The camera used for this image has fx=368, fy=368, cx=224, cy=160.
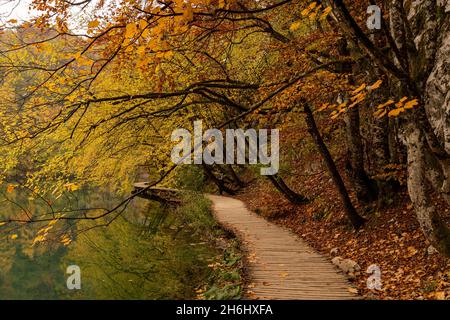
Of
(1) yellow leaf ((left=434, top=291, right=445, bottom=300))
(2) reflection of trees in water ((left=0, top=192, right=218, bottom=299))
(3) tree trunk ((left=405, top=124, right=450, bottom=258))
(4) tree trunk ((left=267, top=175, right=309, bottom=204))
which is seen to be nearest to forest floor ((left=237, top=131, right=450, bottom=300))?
(1) yellow leaf ((left=434, top=291, right=445, bottom=300))

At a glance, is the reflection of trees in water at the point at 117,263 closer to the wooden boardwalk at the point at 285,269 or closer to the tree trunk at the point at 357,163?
the wooden boardwalk at the point at 285,269

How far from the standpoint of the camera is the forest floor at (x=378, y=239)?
5441mm

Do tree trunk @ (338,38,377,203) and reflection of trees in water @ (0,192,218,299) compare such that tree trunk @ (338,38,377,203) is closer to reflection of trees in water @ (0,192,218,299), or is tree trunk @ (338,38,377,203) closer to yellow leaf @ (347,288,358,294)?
yellow leaf @ (347,288,358,294)

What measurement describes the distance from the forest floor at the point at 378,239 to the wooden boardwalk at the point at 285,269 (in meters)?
0.39

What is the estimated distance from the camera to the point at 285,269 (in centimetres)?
713

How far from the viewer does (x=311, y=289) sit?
6.04 m

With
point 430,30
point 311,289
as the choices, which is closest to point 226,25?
point 430,30

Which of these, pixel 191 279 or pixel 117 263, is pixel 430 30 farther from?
pixel 117 263

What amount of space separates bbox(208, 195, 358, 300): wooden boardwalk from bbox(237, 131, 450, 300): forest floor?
1.29ft

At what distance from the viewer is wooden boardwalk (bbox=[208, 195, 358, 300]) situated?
5.87m

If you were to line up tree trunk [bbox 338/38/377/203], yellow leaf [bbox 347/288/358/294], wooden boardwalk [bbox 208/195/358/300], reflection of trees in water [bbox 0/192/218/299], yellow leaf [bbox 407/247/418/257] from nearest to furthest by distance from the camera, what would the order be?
yellow leaf [bbox 347/288/358/294] → wooden boardwalk [bbox 208/195/358/300] → yellow leaf [bbox 407/247/418/257] → tree trunk [bbox 338/38/377/203] → reflection of trees in water [bbox 0/192/218/299]

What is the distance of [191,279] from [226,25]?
21.2 feet

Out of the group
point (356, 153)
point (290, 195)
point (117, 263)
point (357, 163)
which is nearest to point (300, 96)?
point (356, 153)

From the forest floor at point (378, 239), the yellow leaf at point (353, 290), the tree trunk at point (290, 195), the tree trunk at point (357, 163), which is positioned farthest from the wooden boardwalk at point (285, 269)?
the tree trunk at point (357, 163)
